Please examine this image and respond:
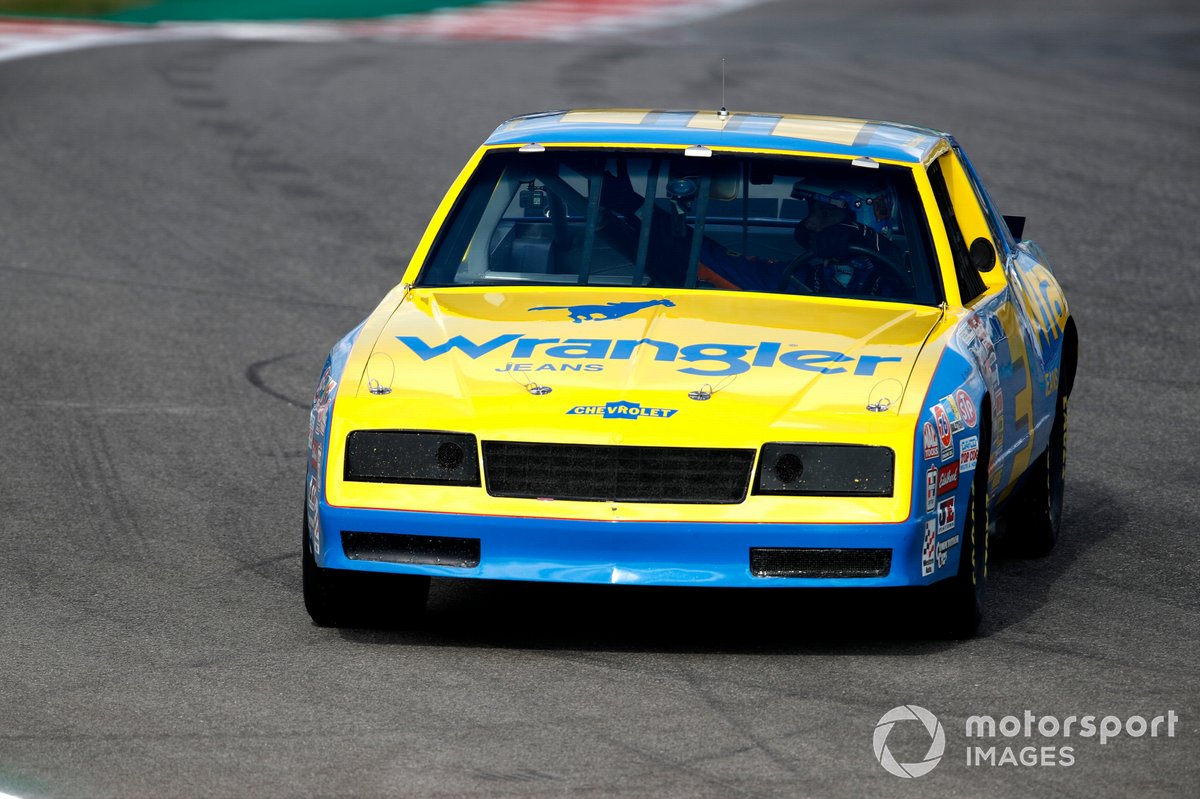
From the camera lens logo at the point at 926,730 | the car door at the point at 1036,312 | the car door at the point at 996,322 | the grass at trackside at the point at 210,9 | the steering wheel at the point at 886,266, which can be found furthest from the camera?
the grass at trackside at the point at 210,9

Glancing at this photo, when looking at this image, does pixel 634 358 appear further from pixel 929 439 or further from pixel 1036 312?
pixel 1036 312

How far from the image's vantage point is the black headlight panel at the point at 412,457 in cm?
616

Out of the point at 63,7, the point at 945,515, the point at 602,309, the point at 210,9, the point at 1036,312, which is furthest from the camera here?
the point at 63,7

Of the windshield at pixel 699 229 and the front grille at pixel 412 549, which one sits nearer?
the front grille at pixel 412 549

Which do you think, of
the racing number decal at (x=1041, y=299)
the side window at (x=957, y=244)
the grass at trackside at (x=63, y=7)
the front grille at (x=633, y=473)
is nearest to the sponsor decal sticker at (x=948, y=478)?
the front grille at (x=633, y=473)

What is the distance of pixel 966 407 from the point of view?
6457mm

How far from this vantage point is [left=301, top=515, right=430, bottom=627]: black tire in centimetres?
645

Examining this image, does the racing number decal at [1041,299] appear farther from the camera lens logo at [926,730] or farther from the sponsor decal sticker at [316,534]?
the sponsor decal sticker at [316,534]

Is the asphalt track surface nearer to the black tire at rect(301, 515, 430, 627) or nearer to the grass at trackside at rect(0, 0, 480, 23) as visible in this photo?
the black tire at rect(301, 515, 430, 627)

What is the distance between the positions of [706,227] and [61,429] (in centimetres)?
345

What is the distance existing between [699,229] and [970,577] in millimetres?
1578

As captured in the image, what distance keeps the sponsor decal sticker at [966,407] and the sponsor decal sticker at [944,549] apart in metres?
0.35

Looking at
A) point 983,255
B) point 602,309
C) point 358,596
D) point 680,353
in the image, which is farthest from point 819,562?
point 983,255

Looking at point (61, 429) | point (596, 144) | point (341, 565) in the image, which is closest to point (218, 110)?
point (61, 429)
